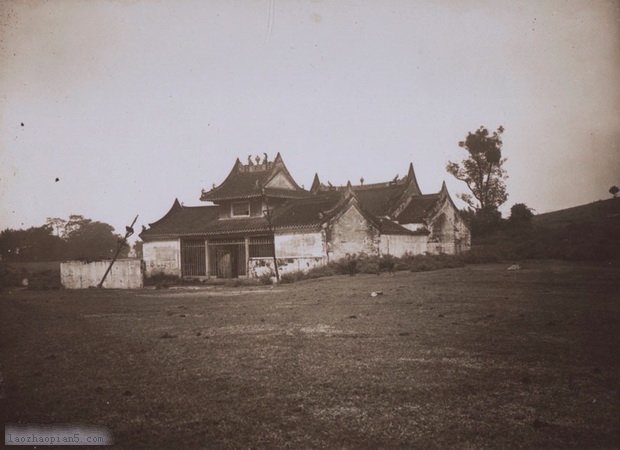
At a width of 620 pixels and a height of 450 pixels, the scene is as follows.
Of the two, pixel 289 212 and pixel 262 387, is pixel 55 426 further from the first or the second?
pixel 289 212

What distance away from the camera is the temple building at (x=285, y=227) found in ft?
89.5

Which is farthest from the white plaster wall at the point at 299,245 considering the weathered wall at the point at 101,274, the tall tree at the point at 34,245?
the tall tree at the point at 34,245

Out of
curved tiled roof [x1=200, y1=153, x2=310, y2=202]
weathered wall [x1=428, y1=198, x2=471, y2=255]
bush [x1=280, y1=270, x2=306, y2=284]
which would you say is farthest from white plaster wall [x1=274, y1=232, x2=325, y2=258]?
weathered wall [x1=428, y1=198, x2=471, y2=255]

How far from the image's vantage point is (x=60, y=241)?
57.1 meters

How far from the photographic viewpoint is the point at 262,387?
6230mm

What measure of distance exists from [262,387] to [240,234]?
23878 millimetres

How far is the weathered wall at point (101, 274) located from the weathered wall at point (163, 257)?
5.03 m

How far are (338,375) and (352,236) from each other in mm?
21134

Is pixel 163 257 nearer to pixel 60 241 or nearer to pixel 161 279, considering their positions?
pixel 161 279

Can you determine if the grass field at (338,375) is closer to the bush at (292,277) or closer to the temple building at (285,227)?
the bush at (292,277)

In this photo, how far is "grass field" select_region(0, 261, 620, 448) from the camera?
4.82 meters

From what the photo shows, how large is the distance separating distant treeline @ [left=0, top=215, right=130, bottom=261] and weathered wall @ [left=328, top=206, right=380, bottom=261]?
25.7m

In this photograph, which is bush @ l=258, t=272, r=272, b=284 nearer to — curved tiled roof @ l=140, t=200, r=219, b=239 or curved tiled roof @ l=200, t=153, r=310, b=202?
curved tiled roof @ l=200, t=153, r=310, b=202

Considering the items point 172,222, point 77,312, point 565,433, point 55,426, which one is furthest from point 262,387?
point 172,222
